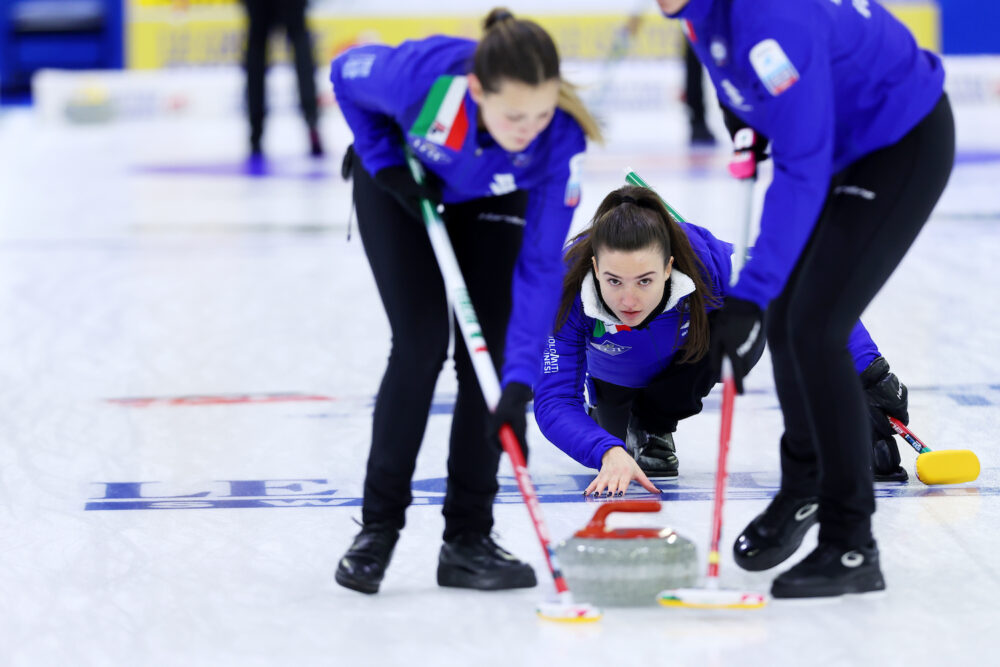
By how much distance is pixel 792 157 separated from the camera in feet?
6.30

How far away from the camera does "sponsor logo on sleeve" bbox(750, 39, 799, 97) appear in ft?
6.19

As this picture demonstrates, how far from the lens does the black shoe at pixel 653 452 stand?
2.85m

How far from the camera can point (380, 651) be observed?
1.94m

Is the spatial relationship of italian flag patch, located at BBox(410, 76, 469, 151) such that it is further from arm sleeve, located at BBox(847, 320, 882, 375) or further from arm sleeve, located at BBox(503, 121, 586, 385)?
arm sleeve, located at BBox(847, 320, 882, 375)

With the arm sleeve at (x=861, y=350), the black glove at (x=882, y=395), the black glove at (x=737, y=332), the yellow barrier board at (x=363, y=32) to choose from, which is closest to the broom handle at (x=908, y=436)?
the black glove at (x=882, y=395)

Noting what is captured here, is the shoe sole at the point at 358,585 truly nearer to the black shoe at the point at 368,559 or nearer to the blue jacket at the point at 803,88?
the black shoe at the point at 368,559

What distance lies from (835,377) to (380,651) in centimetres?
80

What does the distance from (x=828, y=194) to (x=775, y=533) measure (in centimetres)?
57

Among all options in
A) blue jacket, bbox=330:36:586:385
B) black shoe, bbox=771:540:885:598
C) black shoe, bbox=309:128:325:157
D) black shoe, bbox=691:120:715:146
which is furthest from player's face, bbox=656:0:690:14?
black shoe, bbox=691:120:715:146

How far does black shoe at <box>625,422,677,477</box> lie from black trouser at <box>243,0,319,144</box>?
224 inches

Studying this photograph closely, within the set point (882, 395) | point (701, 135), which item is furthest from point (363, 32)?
point (882, 395)

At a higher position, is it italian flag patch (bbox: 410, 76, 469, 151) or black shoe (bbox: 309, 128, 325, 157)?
italian flag patch (bbox: 410, 76, 469, 151)

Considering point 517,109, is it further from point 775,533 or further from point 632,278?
point 775,533

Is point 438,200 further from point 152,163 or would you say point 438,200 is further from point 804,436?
point 152,163
